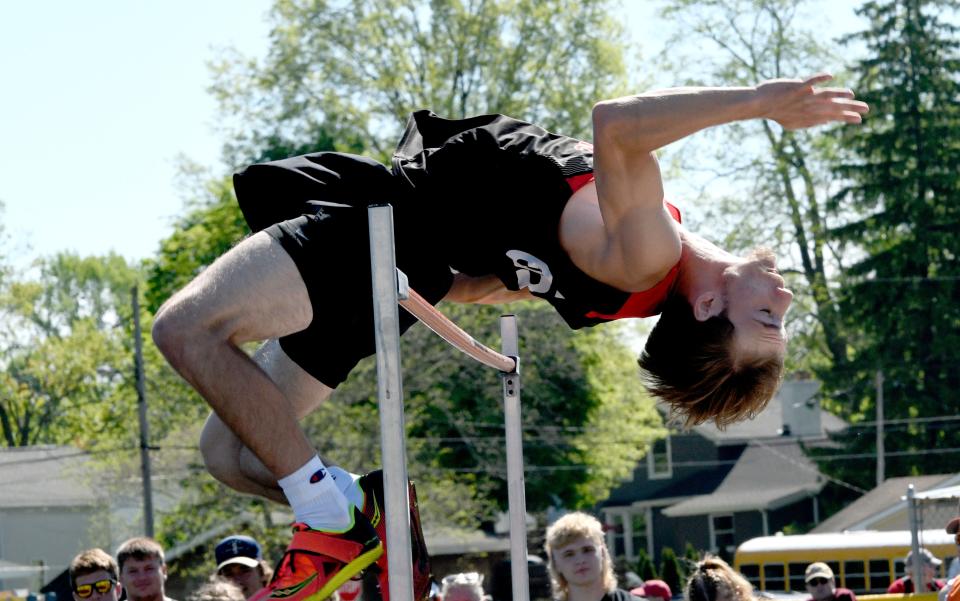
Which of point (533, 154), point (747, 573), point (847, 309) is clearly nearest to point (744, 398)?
point (533, 154)

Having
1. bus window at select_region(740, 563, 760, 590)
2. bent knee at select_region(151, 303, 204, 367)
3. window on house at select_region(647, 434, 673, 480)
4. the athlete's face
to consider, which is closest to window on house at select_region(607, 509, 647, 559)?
window on house at select_region(647, 434, 673, 480)

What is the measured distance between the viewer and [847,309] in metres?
30.1

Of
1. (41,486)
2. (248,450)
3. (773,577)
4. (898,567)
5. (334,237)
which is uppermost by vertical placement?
(334,237)

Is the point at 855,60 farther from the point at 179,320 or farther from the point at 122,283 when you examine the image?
the point at 122,283

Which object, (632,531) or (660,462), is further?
(660,462)

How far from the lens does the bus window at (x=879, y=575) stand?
57.4ft

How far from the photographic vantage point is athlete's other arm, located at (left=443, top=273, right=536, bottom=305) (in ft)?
11.9

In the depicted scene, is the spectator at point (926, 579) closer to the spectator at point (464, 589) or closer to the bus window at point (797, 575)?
the spectator at point (464, 589)

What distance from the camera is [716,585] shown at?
576 centimetres

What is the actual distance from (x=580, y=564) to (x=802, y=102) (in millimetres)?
3220

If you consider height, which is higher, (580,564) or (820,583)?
(580,564)

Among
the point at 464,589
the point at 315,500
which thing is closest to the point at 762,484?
the point at 464,589

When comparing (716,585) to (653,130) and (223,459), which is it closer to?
(223,459)

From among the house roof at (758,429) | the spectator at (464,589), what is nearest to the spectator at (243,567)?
the spectator at (464,589)
